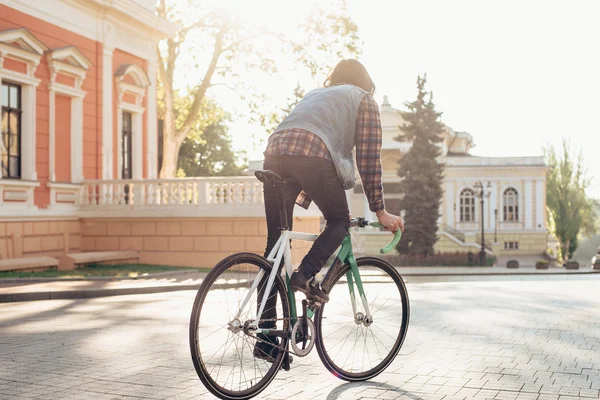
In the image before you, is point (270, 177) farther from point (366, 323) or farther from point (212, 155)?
point (212, 155)

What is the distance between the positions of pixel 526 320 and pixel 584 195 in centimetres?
6753

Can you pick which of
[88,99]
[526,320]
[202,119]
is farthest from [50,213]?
[202,119]

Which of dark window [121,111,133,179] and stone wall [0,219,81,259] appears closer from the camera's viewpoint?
stone wall [0,219,81,259]

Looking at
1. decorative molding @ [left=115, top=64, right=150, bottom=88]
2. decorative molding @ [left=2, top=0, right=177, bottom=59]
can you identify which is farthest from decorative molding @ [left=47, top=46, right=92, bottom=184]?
decorative molding @ [left=115, top=64, right=150, bottom=88]

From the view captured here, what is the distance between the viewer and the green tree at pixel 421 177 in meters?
48.6

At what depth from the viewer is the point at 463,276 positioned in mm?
31938

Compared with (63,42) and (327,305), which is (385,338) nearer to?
(327,305)

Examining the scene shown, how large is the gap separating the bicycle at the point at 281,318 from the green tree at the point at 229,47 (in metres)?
27.9

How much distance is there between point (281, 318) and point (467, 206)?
64.5m

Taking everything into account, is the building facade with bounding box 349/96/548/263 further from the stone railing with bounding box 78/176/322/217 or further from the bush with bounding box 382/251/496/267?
the stone railing with bounding box 78/176/322/217

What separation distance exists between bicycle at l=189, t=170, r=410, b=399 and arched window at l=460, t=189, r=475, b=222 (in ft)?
208

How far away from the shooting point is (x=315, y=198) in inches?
192

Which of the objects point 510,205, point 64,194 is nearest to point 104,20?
point 64,194

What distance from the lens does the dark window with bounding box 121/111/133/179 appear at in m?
24.1
